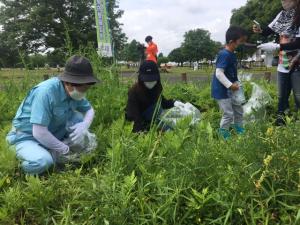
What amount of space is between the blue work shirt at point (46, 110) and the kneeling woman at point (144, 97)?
2.68 feet

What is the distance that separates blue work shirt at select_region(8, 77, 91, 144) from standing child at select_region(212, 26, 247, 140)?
64.1 inches

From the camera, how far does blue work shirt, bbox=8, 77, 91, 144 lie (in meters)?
3.09

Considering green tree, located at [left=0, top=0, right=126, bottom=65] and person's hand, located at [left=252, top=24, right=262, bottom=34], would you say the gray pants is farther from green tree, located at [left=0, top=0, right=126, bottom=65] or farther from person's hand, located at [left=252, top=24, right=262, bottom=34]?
green tree, located at [left=0, top=0, right=126, bottom=65]

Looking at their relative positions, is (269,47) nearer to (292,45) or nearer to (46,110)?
(292,45)

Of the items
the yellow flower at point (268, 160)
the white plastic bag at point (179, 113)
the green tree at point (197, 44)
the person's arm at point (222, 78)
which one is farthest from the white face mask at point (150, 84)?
the green tree at point (197, 44)

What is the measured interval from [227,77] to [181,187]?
254 centimetres

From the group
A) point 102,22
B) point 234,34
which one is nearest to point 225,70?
point 234,34

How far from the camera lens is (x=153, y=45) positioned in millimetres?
12117

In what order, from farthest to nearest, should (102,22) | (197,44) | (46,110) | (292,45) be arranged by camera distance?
(197,44)
(102,22)
(292,45)
(46,110)

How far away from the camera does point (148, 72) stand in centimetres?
425

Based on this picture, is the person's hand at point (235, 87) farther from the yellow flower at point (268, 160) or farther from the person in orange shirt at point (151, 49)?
the person in orange shirt at point (151, 49)

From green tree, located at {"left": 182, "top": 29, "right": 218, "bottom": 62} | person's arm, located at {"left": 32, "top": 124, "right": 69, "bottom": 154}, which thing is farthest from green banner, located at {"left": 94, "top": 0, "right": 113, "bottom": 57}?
green tree, located at {"left": 182, "top": 29, "right": 218, "bottom": 62}

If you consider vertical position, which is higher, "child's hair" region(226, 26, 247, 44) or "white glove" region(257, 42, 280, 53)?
"child's hair" region(226, 26, 247, 44)

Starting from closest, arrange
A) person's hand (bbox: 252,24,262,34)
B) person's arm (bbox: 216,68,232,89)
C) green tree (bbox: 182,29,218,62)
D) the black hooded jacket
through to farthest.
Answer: the black hooded jacket < person's arm (bbox: 216,68,232,89) < person's hand (bbox: 252,24,262,34) < green tree (bbox: 182,29,218,62)
